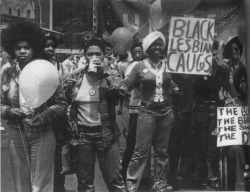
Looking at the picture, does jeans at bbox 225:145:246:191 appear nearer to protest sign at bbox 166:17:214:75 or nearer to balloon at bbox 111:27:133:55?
protest sign at bbox 166:17:214:75

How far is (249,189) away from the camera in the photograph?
544cm

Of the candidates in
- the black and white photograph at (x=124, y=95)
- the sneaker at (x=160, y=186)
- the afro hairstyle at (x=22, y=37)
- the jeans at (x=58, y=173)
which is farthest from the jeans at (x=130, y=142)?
the afro hairstyle at (x=22, y=37)

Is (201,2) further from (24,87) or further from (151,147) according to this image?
(24,87)

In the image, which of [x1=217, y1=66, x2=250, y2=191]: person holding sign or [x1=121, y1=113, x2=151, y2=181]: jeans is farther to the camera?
[x1=217, y1=66, x2=250, y2=191]: person holding sign

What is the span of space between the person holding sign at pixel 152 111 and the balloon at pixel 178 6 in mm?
248

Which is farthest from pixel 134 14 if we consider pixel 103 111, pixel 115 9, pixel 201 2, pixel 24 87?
pixel 24 87

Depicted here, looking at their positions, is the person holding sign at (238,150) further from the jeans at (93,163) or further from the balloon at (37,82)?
the balloon at (37,82)

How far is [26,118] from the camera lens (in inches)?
191

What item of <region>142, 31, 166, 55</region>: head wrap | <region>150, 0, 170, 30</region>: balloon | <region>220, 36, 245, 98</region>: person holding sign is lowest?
<region>220, 36, 245, 98</region>: person holding sign

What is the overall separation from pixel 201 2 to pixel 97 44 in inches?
44.2

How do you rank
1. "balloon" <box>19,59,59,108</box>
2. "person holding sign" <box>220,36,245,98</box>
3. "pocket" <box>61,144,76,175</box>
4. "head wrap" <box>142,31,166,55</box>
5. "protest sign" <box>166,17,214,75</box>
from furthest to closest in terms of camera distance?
1. "person holding sign" <box>220,36,245,98</box>
2. "protest sign" <box>166,17,214,75</box>
3. "head wrap" <box>142,31,166,55</box>
4. "pocket" <box>61,144,76,175</box>
5. "balloon" <box>19,59,59,108</box>

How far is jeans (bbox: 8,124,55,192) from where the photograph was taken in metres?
4.83

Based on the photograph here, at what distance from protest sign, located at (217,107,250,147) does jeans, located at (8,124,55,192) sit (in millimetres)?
1722

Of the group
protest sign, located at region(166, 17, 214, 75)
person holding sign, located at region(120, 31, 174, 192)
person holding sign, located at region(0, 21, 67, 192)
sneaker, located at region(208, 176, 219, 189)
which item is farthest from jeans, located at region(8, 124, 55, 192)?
sneaker, located at region(208, 176, 219, 189)
